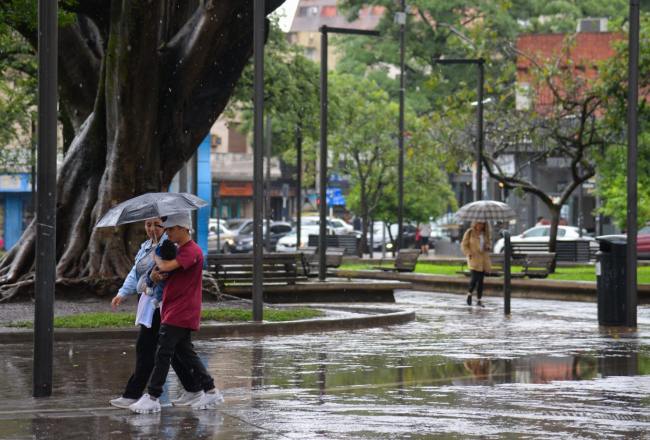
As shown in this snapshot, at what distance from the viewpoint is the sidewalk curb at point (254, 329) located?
703 inches

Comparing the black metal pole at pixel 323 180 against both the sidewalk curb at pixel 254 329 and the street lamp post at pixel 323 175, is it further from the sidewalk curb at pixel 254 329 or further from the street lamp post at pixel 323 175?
the sidewalk curb at pixel 254 329

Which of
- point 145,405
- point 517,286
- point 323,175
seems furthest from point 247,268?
point 145,405

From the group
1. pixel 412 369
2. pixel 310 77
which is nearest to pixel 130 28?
pixel 412 369

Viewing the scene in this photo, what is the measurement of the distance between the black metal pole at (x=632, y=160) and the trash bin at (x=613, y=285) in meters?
0.09

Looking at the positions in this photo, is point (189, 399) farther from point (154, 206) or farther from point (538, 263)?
point (538, 263)

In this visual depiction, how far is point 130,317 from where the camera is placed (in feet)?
65.0

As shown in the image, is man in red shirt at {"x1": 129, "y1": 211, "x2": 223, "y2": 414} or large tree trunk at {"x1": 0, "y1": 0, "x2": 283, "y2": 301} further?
large tree trunk at {"x1": 0, "y1": 0, "x2": 283, "y2": 301}

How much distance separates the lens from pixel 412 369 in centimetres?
1472

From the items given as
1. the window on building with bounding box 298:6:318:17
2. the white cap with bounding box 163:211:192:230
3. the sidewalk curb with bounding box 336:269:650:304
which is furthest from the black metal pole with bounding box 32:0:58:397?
the window on building with bounding box 298:6:318:17

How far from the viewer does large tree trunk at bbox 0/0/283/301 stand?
22.2 metres

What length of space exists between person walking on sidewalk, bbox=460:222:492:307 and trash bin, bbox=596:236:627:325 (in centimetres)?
581

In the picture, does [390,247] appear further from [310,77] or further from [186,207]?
[186,207]

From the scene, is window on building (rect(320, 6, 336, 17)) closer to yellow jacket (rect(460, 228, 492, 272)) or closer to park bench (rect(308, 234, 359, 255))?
park bench (rect(308, 234, 359, 255))

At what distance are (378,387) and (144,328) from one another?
261 cm
